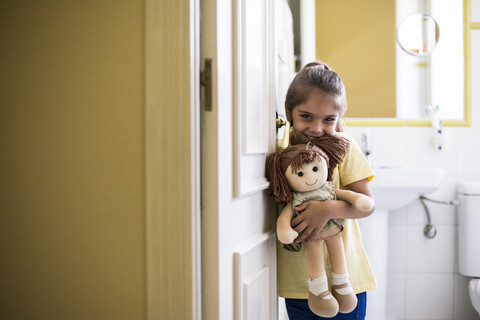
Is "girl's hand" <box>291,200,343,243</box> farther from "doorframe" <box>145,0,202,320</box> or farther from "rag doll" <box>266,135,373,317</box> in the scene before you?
"doorframe" <box>145,0,202,320</box>

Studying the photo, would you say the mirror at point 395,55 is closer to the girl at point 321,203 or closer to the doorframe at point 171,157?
the girl at point 321,203

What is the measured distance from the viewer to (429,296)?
2066 millimetres

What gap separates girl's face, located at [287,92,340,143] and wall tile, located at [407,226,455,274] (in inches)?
52.0

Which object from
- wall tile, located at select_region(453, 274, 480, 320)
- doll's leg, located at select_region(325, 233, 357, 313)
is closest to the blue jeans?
doll's leg, located at select_region(325, 233, 357, 313)

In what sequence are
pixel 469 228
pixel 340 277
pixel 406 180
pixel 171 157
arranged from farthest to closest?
1. pixel 469 228
2. pixel 406 180
3. pixel 340 277
4. pixel 171 157

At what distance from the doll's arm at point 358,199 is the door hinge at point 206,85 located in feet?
1.44

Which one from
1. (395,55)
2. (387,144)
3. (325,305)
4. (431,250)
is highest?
(395,55)

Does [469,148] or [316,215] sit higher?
[469,148]

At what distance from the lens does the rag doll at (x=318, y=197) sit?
888 mm

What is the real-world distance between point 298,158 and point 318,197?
10 centimetres

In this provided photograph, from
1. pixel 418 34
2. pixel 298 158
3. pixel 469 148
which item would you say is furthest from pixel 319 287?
pixel 418 34

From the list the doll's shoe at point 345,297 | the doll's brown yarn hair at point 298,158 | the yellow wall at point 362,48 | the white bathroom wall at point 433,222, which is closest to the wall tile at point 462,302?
the white bathroom wall at point 433,222

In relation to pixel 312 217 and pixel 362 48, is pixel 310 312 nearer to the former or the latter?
pixel 312 217

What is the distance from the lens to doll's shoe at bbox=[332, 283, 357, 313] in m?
0.95
